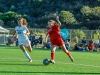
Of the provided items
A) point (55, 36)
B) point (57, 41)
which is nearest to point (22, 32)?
point (55, 36)

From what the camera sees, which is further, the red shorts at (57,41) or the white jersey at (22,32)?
the white jersey at (22,32)

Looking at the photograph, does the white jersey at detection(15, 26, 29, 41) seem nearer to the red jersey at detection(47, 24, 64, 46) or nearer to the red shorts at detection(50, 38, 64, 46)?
the red jersey at detection(47, 24, 64, 46)

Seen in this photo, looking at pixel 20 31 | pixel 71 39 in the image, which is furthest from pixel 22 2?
pixel 20 31

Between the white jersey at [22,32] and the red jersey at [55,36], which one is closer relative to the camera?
the red jersey at [55,36]

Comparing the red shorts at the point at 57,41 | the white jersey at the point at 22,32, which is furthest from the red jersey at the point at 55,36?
the white jersey at the point at 22,32

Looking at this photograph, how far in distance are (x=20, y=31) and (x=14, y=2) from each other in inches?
3612

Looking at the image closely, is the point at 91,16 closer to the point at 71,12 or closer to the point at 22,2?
the point at 71,12

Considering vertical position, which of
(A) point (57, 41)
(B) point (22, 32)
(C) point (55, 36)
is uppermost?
(B) point (22, 32)

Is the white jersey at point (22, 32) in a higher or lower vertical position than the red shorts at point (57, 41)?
higher

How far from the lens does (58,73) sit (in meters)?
13.3

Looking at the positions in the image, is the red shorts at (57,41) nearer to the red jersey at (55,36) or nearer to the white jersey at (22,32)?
the red jersey at (55,36)

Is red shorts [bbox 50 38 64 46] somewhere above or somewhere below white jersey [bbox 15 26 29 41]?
below

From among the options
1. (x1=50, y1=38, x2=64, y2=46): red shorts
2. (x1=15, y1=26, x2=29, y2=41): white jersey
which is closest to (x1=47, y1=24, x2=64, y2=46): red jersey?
(x1=50, y1=38, x2=64, y2=46): red shorts

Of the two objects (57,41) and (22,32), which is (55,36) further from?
(22,32)
